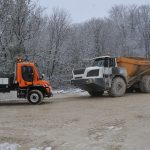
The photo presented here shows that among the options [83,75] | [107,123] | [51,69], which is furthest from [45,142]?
[51,69]

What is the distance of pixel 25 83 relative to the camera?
1859cm

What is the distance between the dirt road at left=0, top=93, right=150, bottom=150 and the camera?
9.95 metres

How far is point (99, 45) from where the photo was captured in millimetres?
56812

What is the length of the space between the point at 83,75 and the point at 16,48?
12.0 meters

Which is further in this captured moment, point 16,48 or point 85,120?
point 16,48

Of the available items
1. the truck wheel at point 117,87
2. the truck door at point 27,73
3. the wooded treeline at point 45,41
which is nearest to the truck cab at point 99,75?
the truck wheel at point 117,87

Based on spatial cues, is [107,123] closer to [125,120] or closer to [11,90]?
[125,120]

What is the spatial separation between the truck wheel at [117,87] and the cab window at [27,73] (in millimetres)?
4826

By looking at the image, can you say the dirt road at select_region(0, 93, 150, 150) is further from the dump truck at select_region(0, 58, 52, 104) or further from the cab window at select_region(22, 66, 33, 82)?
the cab window at select_region(22, 66, 33, 82)

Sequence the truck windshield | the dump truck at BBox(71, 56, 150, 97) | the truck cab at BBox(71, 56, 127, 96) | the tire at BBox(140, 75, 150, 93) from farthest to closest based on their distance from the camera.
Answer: the tire at BBox(140, 75, 150, 93)
the truck windshield
the dump truck at BBox(71, 56, 150, 97)
the truck cab at BBox(71, 56, 127, 96)

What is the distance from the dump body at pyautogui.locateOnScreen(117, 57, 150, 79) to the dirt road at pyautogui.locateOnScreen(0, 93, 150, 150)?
15.1 feet

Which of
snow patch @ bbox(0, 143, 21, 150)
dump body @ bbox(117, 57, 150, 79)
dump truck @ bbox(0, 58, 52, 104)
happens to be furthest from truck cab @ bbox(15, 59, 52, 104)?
snow patch @ bbox(0, 143, 21, 150)

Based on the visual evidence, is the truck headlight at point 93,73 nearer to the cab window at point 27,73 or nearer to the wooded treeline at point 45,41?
the cab window at point 27,73

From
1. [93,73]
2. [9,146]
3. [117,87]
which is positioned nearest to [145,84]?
[117,87]
